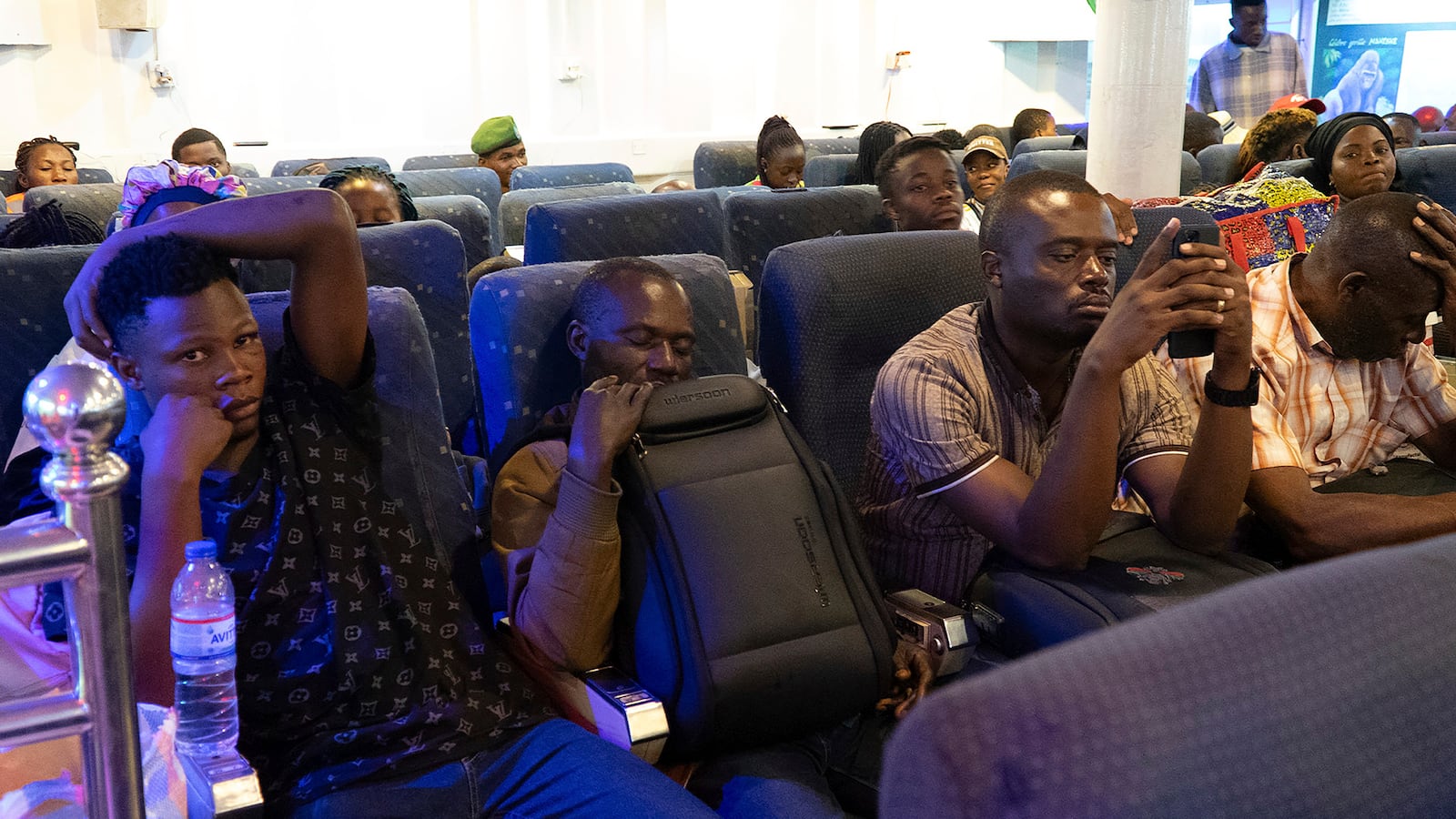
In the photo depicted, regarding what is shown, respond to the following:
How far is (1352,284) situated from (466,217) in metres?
2.45

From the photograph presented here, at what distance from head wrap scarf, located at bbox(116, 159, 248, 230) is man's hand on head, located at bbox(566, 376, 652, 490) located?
98 cm

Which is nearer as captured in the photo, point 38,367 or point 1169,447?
point 38,367

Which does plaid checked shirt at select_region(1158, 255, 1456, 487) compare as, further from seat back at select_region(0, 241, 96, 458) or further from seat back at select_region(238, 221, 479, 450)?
seat back at select_region(0, 241, 96, 458)

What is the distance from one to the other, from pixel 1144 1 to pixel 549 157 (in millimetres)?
5795

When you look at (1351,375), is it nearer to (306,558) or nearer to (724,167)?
(306,558)

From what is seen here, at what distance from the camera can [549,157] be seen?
9211 mm

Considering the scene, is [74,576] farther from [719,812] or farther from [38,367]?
[38,367]

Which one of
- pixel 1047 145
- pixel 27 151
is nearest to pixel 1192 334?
pixel 1047 145

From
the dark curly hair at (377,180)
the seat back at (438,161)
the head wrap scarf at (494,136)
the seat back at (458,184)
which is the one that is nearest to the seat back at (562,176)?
the seat back at (458,184)

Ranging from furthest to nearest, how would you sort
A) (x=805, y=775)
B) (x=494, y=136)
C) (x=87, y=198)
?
(x=494, y=136)
(x=87, y=198)
(x=805, y=775)

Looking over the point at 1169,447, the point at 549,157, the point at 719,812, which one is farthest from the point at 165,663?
the point at 549,157

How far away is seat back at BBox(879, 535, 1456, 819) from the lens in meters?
0.49

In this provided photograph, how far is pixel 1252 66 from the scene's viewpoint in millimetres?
8250

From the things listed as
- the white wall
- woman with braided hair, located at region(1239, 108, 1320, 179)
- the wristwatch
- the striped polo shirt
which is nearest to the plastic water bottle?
the striped polo shirt
